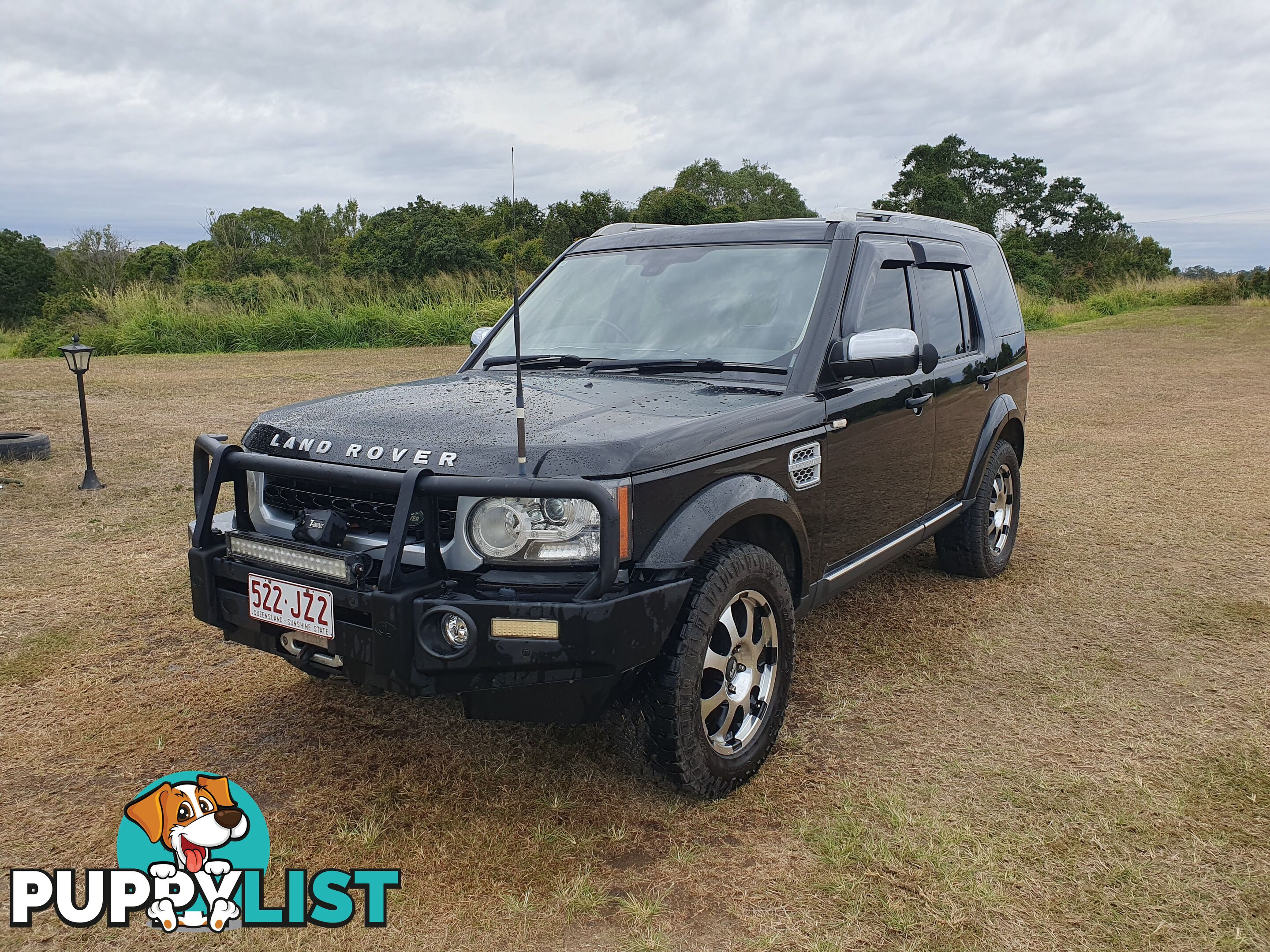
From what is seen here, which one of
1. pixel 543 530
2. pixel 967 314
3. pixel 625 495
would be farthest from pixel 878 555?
pixel 543 530

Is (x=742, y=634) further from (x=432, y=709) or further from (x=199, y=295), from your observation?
(x=199, y=295)

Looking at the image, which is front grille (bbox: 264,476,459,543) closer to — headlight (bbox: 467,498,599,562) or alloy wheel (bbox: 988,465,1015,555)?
headlight (bbox: 467,498,599,562)

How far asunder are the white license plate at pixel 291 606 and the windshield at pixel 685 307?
1.59 m

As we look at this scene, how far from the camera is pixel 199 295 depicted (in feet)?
67.7

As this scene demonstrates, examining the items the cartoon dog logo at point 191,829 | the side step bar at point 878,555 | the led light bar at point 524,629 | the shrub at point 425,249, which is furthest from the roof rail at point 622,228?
the shrub at point 425,249

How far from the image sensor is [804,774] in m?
3.23

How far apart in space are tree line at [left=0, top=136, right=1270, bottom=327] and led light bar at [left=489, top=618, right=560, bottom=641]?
5.79 m

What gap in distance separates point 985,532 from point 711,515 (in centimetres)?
300

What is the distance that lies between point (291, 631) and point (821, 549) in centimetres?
190

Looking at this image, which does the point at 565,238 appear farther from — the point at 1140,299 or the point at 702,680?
the point at 702,680

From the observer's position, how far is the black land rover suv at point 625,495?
2.54 m

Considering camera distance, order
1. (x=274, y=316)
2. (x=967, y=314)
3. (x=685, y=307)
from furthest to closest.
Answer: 1. (x=274, y=316)
2. (x=967, y=314)
3. (x=685, y=307)

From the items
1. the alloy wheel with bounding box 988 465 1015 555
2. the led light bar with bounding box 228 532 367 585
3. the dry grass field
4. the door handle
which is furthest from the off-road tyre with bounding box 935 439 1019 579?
the led light bar with bounding box 228 532 367 585

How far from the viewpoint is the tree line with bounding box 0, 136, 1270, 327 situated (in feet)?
85.8
